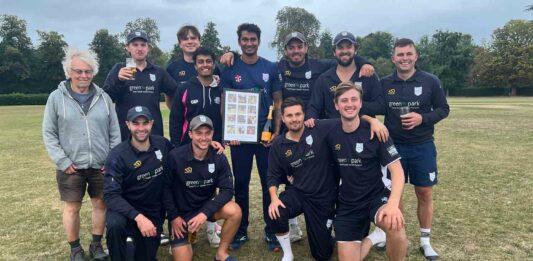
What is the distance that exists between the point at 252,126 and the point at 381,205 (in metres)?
2.03

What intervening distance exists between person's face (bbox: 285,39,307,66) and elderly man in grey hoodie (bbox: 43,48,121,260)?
2.44m

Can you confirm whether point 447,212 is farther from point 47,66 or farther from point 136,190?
point 47,66

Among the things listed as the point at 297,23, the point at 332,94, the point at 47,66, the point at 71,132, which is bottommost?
the point at 71,132

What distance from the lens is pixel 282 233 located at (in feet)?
15.7

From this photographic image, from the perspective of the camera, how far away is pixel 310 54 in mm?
71562

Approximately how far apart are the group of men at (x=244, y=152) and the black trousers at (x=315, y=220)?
1 cm

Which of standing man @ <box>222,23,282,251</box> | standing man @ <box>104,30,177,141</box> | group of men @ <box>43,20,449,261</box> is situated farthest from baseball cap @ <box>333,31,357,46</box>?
standing man @ <box>104,30,177,141</box>

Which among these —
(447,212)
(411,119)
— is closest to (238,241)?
(411,119)

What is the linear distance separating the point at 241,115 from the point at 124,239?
6.97ft

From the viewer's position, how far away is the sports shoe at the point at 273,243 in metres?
5.21

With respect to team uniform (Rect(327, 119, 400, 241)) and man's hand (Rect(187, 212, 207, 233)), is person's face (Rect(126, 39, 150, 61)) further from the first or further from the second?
team uniform (Rect(327, 119, 400, 241))

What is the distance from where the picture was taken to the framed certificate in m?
5.39

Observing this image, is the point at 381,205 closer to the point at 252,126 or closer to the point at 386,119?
the point at 386,119

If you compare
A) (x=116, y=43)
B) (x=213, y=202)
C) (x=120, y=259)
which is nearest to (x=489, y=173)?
(x=213, y=202)
